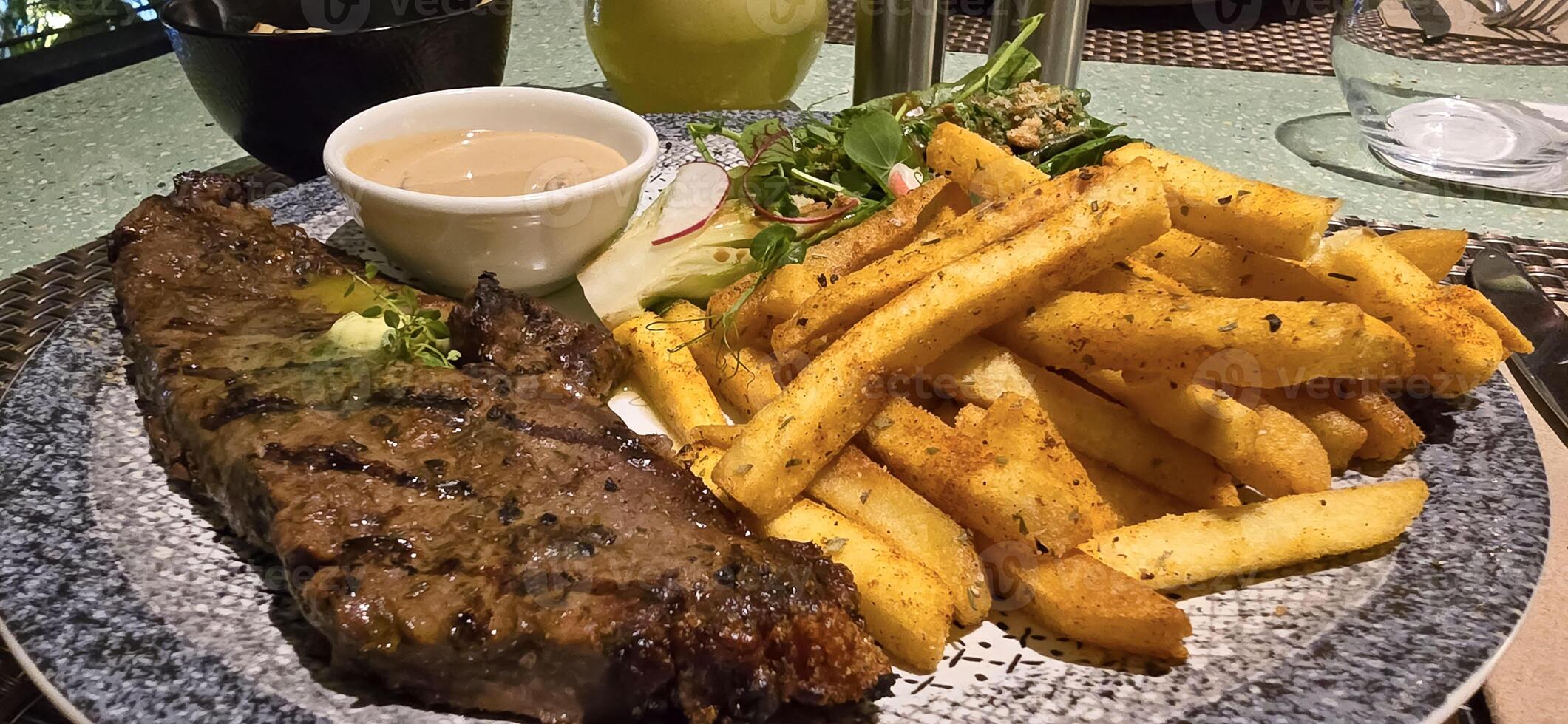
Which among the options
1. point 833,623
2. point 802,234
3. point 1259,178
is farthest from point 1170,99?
point 833,623

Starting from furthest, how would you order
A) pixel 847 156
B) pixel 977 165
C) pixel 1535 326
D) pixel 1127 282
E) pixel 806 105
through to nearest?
1. pixel 806 105
2. pixel 847 156
3. pixel 1535 326
4. pixel 977 165
5. pixel 1127 282

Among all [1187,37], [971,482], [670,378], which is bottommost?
[1187,37]

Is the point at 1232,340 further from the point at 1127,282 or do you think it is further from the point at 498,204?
the point at 498,204

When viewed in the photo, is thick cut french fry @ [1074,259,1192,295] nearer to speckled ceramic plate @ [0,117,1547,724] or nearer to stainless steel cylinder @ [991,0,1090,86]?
speckled ceramic plate @ [0,117,1547,724]

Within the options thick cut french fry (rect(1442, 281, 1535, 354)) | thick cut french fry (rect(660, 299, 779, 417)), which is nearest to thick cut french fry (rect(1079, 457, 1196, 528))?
thick cut french fry (rect(660, 299, 779, 417))

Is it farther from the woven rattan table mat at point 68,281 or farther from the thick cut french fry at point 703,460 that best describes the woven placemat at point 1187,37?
the thick cut french fry at point 703,460

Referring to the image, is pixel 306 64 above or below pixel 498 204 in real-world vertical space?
above

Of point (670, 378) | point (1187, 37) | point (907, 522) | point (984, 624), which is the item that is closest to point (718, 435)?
point (670, 378)

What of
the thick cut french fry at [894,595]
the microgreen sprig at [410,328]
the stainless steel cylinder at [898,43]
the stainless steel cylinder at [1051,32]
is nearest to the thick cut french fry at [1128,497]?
the thick cut french fry at [894,595]
